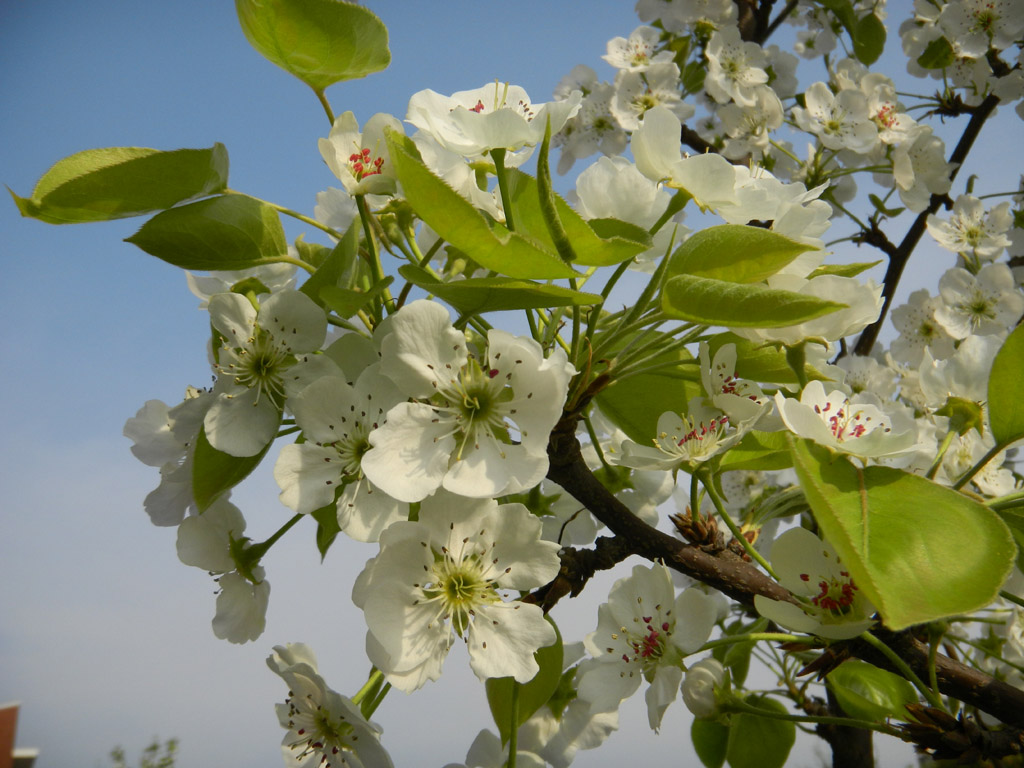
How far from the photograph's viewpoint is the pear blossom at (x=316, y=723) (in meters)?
0.86

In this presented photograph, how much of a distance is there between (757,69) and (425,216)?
91.2 inches

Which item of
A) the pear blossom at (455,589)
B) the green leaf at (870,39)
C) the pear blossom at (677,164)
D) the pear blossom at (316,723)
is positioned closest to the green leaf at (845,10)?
the green leaf at (870,39)

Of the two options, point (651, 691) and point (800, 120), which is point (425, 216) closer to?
point (651, 691)

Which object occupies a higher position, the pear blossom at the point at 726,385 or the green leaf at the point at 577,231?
the green leaf at the point at 577,231

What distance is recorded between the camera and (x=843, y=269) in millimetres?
832

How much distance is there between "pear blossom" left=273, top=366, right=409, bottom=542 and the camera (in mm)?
787

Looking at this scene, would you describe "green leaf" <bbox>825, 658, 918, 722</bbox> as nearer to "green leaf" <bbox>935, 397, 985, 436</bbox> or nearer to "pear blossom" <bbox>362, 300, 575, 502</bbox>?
"green leaf" <bbox>935, 397, 985, 436</bbox>

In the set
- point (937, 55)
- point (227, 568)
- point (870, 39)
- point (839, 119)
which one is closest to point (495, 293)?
point (227, 568)

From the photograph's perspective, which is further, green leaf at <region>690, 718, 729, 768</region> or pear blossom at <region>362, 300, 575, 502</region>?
green leaf at <region>690, 718, 729, 768</region>

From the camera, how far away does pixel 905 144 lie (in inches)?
96.7

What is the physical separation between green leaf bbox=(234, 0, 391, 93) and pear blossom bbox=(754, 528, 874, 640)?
0.69 metres

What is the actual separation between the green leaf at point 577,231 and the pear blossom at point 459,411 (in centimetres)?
10

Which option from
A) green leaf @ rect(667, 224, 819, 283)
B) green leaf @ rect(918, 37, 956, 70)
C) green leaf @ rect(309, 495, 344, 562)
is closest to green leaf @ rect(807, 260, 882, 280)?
green leaf @ rect(667, 224, 819, 283)

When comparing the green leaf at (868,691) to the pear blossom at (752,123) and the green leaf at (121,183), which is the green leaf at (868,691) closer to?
the green leaf at (121,183)
